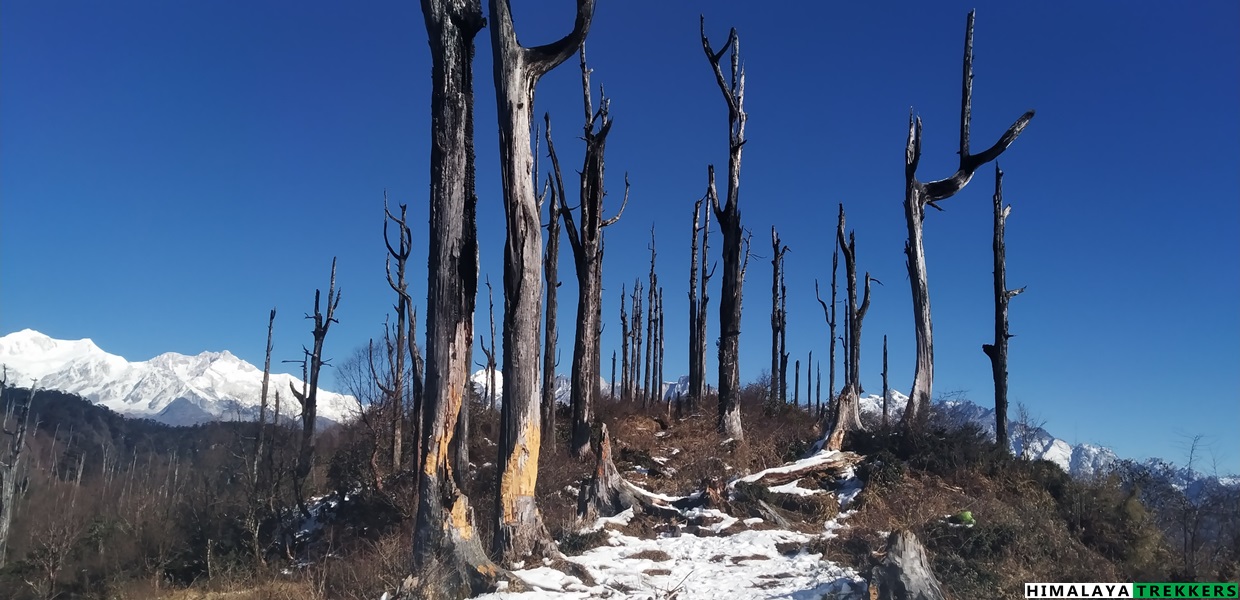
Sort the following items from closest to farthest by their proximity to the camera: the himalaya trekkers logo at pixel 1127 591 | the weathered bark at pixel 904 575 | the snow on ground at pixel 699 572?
the weathered bark at pixel 904 575
the snow on ground at pixel 699 572
the himalaya trekkers logo at pixel 1127 591

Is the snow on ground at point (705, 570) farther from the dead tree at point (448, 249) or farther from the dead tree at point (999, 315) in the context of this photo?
the dead tree at point (999, 315)

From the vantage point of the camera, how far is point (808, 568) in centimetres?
859

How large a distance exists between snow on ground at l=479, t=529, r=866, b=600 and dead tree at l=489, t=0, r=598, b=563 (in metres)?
1.43

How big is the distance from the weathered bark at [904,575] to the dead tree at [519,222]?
391 centimetres

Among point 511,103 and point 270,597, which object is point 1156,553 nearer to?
point 511,103

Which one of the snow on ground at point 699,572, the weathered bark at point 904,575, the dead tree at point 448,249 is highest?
the dead tree at point 448,249

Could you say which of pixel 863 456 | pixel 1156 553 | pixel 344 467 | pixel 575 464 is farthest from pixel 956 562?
pixel 344 467

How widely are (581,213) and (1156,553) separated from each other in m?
11.4

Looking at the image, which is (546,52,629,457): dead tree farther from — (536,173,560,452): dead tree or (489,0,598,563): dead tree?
(489,0,598,563): dead tree

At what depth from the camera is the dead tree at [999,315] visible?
58.3 ft

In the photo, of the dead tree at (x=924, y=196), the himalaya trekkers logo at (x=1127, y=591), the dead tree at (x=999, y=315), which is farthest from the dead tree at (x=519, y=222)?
the dead tree at (x=999, y=315)

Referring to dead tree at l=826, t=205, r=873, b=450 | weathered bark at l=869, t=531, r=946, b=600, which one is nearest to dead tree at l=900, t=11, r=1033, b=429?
dead tree at l=826, t=205, r=873, b=450

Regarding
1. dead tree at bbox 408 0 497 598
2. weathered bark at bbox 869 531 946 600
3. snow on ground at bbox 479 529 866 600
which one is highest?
dead tree at bbox 408 0 497 598

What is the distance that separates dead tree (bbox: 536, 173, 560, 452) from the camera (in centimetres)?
1705
